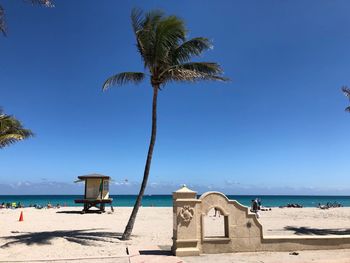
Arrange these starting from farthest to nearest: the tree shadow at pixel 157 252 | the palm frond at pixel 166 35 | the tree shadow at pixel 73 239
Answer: the palm frond at pixel 166 35 < the tree shadow at pixel 73 239 < the tree shadow at pixel 157 252

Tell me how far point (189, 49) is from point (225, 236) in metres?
7.97

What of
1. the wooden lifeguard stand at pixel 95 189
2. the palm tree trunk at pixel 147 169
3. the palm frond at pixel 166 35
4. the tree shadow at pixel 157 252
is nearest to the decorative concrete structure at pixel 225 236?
the tree shadow at pixel 157 252

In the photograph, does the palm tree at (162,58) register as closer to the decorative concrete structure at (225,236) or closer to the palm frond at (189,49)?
the palm frond at (189,49)

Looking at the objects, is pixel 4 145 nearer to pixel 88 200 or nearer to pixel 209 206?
pixel 209 206

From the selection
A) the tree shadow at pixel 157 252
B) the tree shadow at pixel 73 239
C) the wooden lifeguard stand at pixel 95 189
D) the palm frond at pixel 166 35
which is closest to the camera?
the tree shadow at pixel 157 252

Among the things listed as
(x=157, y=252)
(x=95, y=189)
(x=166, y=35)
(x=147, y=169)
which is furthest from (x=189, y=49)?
(x=95, y=189)

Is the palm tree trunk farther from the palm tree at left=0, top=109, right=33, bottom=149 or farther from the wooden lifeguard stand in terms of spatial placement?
the wooden lifeguard stand

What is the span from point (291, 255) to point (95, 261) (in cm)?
623

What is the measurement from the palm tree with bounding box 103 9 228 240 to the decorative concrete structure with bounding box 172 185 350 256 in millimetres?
3849

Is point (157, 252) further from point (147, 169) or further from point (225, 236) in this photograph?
point (147, 169)

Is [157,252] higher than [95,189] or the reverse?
the reverse

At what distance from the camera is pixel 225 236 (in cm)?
1176

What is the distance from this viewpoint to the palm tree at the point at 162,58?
559 inches

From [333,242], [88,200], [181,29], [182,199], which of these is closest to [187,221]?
[182,199]
